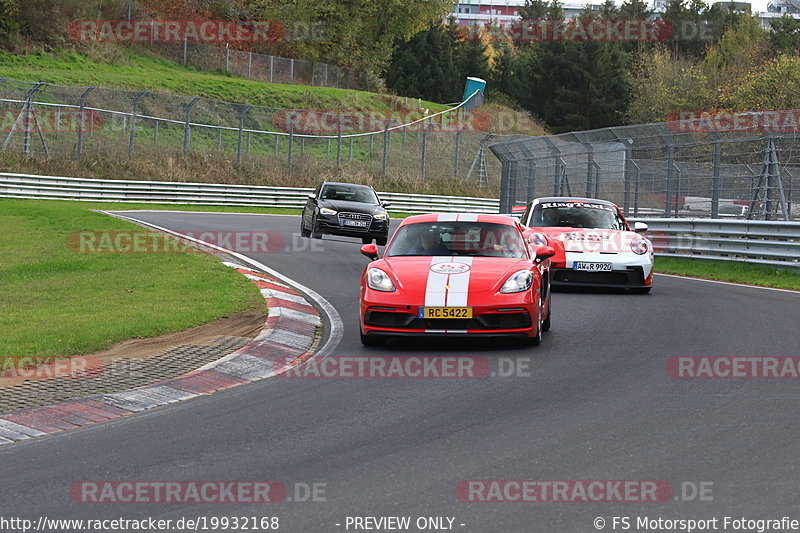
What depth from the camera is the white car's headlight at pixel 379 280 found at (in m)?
9.95

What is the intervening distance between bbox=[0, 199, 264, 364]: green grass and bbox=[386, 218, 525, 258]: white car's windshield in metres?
2.11

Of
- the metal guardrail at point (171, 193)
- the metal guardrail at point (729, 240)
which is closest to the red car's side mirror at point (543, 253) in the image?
the metal guardrail at point (729, 240)

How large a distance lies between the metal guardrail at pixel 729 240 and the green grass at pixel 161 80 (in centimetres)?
3638

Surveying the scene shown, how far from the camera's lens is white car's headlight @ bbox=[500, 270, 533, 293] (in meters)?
9.80

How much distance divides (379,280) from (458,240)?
1.24 metres

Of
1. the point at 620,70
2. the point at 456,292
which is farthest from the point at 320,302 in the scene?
the point at 620,70

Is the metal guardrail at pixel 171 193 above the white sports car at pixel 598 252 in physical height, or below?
below

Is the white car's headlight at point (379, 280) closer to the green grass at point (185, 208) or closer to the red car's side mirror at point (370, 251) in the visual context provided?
the red car's side mirror at point (370, 251)

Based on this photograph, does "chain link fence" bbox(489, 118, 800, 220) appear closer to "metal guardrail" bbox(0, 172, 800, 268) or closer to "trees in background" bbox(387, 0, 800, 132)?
"metal guardrail" bbox(0, 172, 800, 268)

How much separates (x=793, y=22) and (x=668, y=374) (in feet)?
253

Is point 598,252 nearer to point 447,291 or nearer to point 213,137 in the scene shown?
point 447,291

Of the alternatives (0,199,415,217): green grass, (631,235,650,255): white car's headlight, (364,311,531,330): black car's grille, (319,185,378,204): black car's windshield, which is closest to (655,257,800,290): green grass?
(631,235,650,255): white car's headlight

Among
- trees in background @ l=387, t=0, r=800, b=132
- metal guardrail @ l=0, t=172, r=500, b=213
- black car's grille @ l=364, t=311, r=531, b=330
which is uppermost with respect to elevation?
trees in background @ l=387, t=0, r=800, b=132

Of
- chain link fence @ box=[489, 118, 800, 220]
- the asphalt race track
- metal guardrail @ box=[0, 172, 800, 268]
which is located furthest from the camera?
chain link fence @ box=[489, 118, 800, 220]
